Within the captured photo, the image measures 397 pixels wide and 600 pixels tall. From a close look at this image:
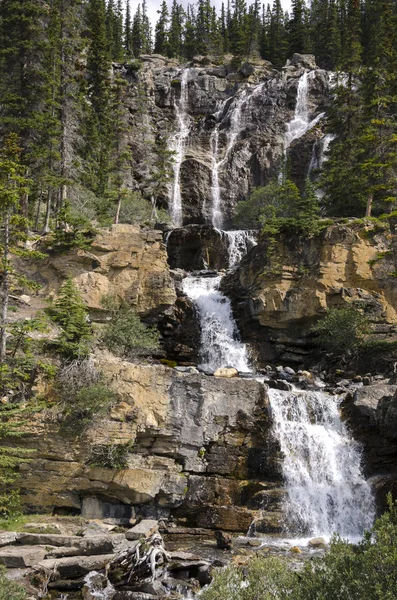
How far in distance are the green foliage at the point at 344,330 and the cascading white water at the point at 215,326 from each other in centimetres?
443

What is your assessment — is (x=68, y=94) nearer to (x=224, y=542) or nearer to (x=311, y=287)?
(x=311, y=287)

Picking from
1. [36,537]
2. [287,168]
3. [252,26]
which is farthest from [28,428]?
[252,26]

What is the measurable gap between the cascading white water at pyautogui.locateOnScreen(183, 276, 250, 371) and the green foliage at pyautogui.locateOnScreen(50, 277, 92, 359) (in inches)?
318

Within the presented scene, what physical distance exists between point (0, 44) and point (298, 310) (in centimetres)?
2477

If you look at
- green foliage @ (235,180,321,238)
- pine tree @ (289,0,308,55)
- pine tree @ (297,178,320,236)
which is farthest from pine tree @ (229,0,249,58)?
pine tree @ (297,178,320,236)

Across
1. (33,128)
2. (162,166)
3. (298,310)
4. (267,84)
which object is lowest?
(298,310)

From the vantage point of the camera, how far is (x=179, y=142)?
49.2m

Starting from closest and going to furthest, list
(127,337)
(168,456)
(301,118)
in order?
(168,456)
(127,337)
(301,118)

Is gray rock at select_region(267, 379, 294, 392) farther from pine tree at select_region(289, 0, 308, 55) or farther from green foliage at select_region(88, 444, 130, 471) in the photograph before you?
pine tree at select_region(289, 0, 308, 55)

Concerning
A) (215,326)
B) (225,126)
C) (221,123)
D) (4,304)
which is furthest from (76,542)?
(221,123)

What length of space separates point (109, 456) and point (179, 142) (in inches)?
1523

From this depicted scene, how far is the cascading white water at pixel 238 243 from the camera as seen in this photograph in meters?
33.9

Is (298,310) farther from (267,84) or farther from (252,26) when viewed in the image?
(252,26)

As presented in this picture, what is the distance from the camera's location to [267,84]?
51.9m
